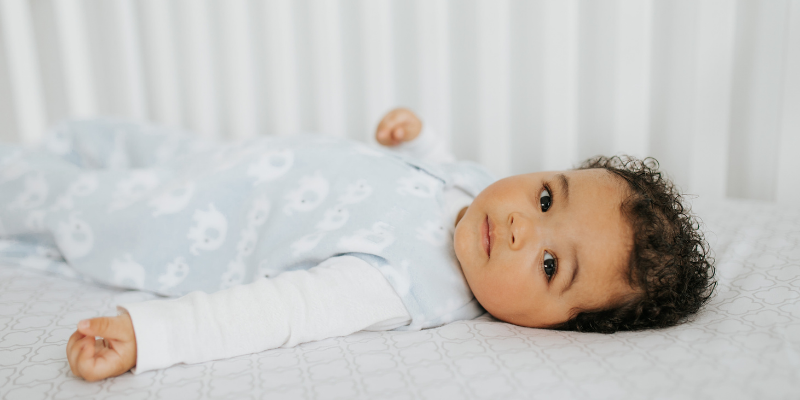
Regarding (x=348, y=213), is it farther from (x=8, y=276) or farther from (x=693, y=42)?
(x=693, y=42)

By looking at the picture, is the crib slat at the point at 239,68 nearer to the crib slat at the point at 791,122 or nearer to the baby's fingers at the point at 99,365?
the baby's fingers at the point at 99,365

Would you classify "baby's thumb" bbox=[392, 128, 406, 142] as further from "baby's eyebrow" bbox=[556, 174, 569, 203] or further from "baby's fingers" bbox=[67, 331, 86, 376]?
"baby's fingers" bbox=[67, 331, 86, 376]

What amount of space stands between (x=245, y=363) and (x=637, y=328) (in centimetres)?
50

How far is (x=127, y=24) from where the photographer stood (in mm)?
1730

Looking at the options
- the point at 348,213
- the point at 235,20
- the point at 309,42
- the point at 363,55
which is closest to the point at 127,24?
the point at 235,20

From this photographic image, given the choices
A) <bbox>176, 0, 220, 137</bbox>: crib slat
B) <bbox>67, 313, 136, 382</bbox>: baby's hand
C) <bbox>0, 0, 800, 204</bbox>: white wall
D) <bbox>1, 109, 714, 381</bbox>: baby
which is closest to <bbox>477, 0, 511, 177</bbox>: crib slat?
<bbox>0, 0, 800, 204</bbox>: white wall

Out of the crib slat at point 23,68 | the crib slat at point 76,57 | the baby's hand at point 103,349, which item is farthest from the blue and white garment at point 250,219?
the crib slat at point 23,68

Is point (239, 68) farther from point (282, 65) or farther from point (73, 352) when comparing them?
point (73, 352)

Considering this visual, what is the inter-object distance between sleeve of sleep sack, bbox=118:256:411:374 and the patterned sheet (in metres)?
0.02

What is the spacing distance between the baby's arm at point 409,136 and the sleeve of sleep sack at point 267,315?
50cm

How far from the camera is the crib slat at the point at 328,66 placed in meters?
1.49

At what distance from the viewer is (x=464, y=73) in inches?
54.6

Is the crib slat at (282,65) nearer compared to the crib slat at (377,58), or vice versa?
the crib slat at (377,58)

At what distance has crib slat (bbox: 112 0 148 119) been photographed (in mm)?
1721
